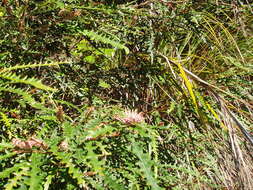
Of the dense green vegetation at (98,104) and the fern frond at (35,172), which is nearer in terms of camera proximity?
the fern frond at (35,172)

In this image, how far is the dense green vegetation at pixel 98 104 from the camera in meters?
0.68

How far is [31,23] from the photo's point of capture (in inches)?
41.9

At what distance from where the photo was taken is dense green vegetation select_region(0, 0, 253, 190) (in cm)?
68

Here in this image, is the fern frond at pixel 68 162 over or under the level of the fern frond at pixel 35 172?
over

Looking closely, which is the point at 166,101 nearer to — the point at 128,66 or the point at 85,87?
the point at 128,66

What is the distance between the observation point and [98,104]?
3.84 feet

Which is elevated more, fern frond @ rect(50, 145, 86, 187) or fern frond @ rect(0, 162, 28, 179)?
fern frond @ rect(50, 145, 86, 187)

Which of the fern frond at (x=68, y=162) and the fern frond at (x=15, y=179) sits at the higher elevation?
the fern frond at (x=68, y=162)

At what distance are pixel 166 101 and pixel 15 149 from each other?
903mm

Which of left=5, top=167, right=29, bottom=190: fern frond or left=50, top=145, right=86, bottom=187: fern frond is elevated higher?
left=50, top=145, right=86, bottom=187: fern frond

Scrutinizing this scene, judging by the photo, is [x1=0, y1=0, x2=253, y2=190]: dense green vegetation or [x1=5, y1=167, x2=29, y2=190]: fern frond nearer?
[x1=5, y1=167, x2=29, y2=190]: fern frond

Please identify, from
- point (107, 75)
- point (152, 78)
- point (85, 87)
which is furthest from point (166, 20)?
point (85, 87)


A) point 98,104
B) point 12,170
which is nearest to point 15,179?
point 12,170

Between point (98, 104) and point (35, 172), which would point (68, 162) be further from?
point (98, 104)
